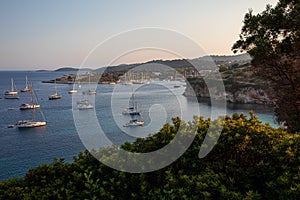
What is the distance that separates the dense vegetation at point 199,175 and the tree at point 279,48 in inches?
110

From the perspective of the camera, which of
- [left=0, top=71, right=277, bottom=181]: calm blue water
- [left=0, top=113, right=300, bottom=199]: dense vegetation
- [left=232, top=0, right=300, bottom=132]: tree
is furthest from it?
[left=0, top=71, right=277, bottom=181]: calm blue water

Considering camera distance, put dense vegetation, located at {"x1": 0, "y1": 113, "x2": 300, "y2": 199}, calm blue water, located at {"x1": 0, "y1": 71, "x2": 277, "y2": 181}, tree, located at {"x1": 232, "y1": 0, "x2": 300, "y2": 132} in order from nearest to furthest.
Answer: dense vegetation, located at {"x1": 0, "y1": 113, "x2": 300, "y2": 199}
tree, located at {"x1": 232, "y1": 0, "x2": 300, "y2": 132}
calm blue water, located at {"x1": 0, "y1": 71, "x2": 277, "y2": 181}

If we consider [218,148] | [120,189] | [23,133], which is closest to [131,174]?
[120,189]

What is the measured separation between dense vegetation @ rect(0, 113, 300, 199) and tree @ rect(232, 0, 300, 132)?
2787 mm

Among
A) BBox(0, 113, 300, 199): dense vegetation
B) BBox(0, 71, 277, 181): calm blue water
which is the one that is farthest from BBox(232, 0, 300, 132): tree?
BBox(0, 71, 277, 181): calm blue water

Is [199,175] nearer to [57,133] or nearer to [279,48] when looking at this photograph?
[279,48]

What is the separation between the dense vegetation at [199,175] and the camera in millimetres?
4555

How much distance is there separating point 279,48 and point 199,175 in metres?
4.96

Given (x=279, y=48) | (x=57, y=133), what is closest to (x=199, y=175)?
(x=279, y=48)

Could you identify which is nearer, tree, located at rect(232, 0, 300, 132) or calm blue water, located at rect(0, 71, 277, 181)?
tree, located at rect(232, 0, 300, 132)

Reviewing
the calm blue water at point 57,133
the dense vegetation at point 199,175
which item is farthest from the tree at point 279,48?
the calm blue water at point 57,133

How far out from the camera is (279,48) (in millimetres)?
7859

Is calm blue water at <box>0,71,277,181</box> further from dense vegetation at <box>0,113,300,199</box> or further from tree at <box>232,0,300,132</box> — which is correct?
tree at <box>232,0,300,132</box>

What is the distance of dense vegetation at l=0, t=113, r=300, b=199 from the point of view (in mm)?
4555
